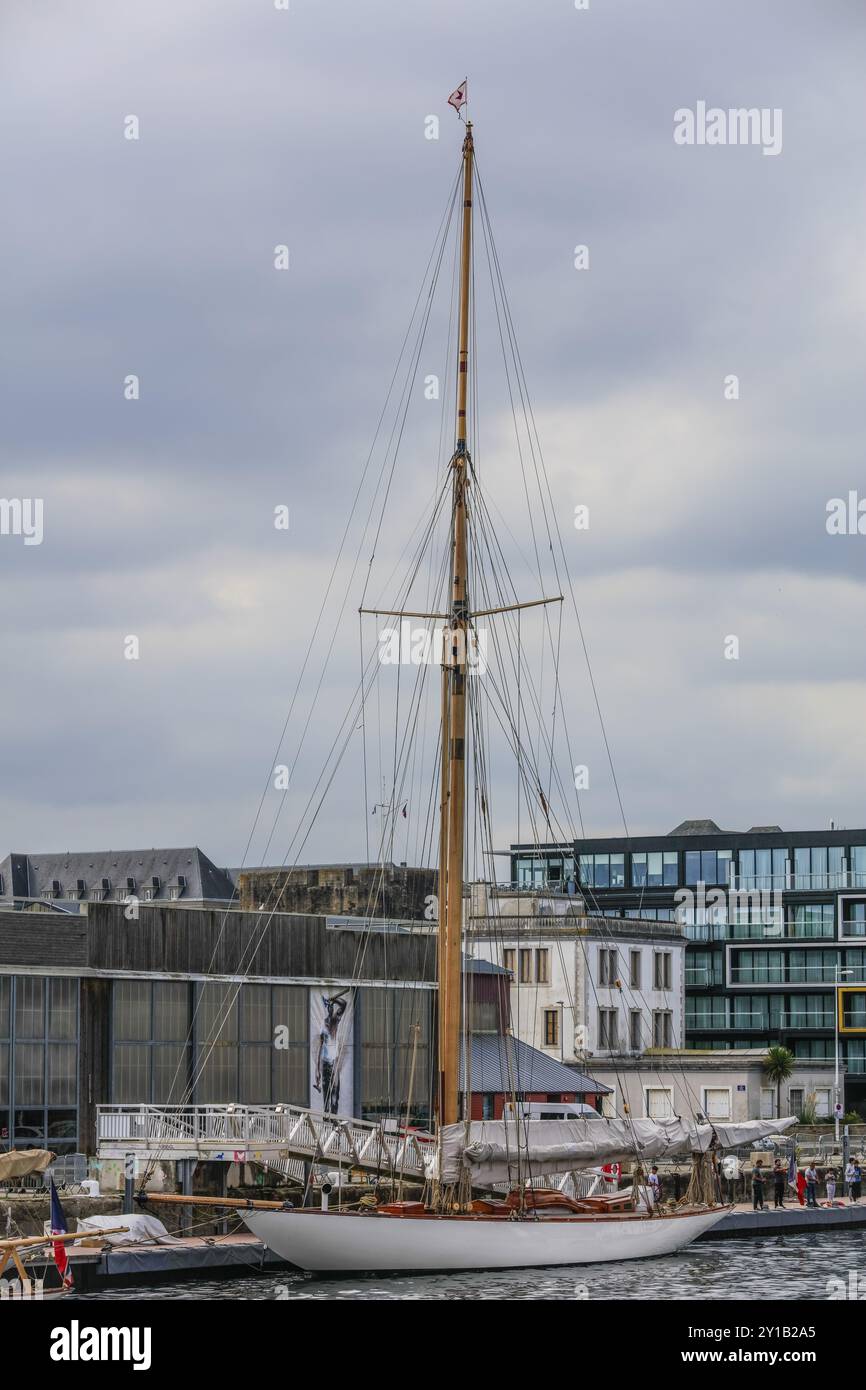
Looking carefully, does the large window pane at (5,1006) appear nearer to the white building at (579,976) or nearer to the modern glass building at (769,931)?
the white building at (579,976)

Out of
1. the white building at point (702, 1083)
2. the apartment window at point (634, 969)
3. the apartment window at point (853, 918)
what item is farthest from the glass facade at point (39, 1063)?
the apartment window at point (853, 918)

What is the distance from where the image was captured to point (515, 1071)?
8125 centimetres

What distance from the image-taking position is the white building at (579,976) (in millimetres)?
104500

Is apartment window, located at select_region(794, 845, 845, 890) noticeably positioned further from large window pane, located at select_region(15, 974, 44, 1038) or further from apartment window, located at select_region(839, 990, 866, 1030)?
large window pane, located at select_region(15, 974, 44, 1038)

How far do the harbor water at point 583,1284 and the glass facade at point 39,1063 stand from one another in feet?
33.5

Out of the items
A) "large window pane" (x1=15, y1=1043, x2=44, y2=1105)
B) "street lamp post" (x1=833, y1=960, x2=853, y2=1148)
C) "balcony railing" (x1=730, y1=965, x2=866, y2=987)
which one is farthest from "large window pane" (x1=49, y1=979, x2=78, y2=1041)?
"balcony railing" (x1=730, y1=965, x2=866, y2=987)

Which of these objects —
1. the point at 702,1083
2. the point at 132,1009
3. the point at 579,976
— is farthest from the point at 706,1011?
the point at 132,1009

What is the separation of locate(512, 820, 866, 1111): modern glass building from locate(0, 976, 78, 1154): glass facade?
59623mm

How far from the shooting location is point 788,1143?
8550 centimetres

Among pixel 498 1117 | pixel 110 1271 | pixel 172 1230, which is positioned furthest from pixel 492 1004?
pixel 110 1271

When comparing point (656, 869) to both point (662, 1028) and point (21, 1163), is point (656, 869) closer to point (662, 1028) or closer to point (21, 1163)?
point (662, 1028)

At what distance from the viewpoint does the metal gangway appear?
55.5 m

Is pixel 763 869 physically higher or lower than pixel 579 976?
higher

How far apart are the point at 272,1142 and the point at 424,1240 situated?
5.75 metres
